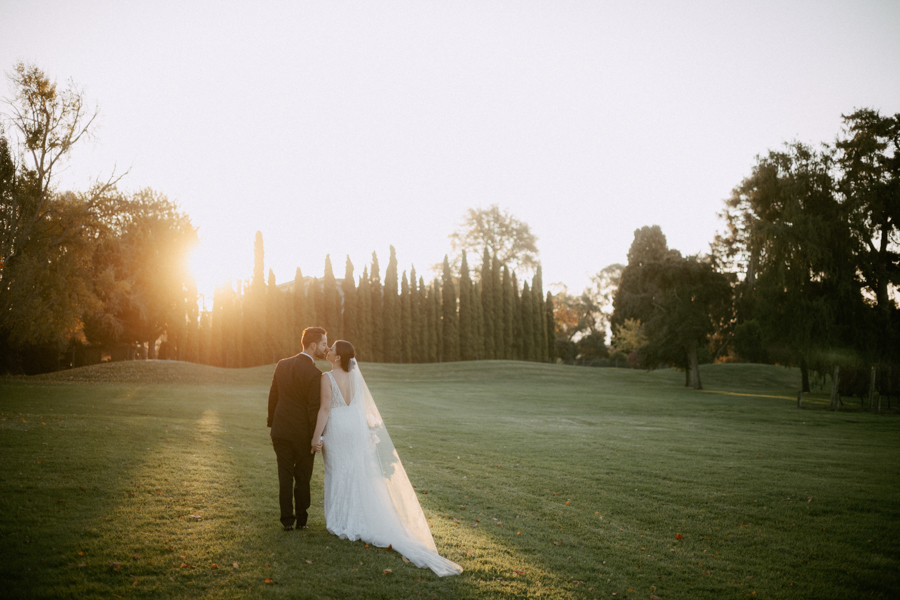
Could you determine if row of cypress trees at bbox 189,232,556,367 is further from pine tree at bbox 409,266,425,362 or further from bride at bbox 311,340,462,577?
bride at bbox 311,340,462,577

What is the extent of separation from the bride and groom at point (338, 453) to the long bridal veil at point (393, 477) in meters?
0.01

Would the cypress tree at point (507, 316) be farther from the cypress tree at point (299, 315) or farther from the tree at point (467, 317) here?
the cypress tree at point (299, 315)

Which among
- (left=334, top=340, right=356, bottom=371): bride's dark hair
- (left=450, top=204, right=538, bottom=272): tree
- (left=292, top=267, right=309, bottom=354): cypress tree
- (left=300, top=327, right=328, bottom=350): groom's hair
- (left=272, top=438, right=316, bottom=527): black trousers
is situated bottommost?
(left=272, top=438, right=316, bottom=527): black trousers

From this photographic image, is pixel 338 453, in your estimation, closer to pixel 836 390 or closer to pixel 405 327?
pixel 836 390

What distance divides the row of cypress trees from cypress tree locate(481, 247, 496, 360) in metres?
0.10

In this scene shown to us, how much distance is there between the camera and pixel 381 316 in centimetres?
5169

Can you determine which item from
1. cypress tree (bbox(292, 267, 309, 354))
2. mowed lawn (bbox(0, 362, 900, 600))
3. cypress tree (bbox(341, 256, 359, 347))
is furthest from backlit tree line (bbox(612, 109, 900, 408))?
cypress tree (bbox(292, 267, 309, 354))

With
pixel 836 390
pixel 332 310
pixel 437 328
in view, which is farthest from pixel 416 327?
pixel 836 390

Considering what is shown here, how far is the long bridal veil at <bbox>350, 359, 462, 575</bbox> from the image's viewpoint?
220 inches

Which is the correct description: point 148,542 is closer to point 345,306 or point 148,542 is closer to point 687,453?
point 687,453

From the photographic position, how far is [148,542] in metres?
5.22

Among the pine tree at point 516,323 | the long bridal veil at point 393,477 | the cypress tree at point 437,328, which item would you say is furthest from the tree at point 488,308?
the long bridal veil at point 393,477

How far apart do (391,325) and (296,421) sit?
45.8m

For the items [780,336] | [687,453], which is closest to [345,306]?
→ [780,336]
